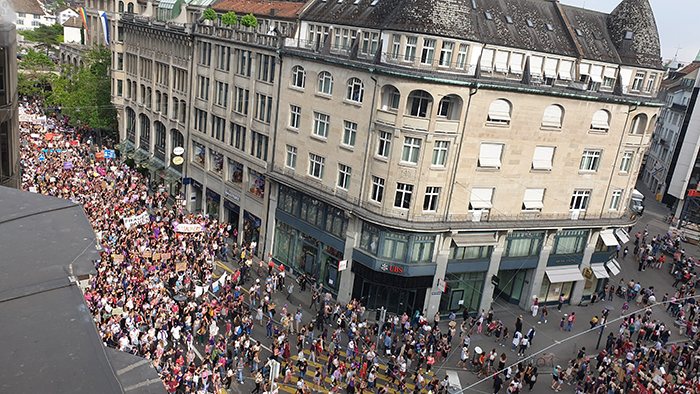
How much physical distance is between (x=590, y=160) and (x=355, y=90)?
56.0 ft

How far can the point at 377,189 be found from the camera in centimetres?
3538

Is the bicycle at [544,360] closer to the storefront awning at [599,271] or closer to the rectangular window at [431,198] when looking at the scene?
the rectangular window at [431,198]

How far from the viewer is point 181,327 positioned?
29.6 m

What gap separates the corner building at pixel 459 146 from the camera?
33688 millimetres

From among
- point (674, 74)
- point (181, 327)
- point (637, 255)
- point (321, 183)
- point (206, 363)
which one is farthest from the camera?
point (674, 74)

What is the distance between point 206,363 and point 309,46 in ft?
75.6

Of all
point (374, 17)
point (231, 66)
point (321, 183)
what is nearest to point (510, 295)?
point (321, 183)

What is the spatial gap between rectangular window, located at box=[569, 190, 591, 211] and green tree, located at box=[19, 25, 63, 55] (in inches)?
4326

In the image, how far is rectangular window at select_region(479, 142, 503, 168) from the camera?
35500 mm

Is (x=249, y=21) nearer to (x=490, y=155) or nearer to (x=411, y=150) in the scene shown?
(x=411, y=150)

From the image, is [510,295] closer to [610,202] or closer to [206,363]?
[610,202]

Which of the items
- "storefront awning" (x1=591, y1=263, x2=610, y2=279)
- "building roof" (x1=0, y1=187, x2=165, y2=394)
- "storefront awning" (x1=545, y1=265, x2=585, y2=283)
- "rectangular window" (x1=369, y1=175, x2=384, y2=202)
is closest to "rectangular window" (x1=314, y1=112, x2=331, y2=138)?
"rectangular window" (x1=369, y1=175, x2=384, y2=202)

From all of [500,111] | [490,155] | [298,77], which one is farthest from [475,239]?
[298,77]

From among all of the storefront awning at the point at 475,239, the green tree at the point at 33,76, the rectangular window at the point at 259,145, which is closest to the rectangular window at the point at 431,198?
the storefront awning at the point at 475,239
